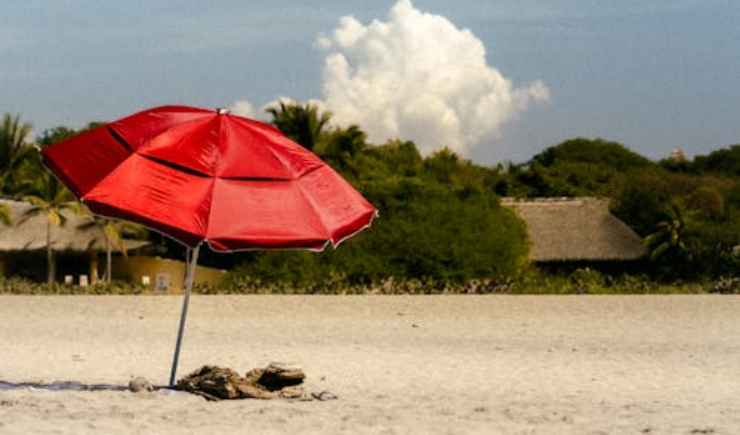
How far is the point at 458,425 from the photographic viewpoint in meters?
8.48

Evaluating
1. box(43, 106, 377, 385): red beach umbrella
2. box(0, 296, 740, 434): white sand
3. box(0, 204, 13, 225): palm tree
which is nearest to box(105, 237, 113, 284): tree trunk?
box(0, 204, 13, 225): palm tree

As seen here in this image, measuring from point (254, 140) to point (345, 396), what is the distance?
2.12 metres

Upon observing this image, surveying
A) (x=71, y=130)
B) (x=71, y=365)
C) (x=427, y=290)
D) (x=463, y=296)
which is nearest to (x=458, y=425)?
(x=71, y=365)

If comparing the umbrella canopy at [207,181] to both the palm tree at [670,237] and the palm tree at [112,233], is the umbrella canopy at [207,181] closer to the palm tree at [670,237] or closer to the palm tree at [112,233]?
the palm tree at [112,233]

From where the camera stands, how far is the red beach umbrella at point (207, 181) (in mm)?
8867

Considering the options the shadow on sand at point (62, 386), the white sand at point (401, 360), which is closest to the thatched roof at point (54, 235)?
the white sand at point (401, 360)

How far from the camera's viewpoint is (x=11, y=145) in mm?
43844

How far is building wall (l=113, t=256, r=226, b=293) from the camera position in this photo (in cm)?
3531

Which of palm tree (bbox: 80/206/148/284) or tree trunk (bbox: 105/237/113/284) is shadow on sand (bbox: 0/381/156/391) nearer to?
tree trunk (bbox: 105/237/113/284)

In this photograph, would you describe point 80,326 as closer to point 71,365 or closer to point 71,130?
point 71,365

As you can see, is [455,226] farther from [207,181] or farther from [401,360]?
[207,181]

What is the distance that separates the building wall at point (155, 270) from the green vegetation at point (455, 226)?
0.83 m

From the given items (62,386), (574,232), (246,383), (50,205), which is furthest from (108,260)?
(246,383)

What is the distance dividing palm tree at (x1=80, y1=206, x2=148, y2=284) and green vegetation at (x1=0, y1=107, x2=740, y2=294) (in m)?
0.09
